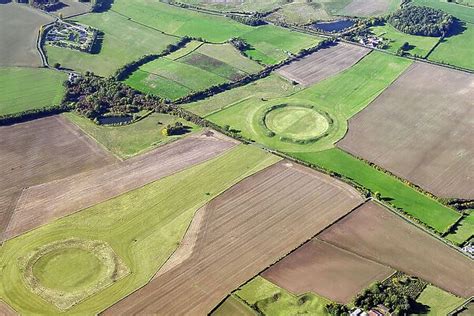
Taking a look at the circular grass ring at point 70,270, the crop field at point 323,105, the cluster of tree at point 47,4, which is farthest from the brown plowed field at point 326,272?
the cluster of tree at point 47,4

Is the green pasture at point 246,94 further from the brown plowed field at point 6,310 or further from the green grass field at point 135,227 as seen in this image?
the brown plowed field at point 6,310

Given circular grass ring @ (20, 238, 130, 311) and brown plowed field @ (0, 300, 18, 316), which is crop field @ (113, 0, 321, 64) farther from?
brown plowed field @ (0, 300, 18, 316)

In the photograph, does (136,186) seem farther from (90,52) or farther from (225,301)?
(90,52)

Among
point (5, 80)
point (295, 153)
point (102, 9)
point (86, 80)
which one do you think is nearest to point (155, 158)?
point (295, 153)

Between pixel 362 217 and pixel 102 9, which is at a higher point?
pixel 102 9

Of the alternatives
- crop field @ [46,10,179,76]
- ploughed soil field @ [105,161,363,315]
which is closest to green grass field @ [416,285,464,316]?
ploughed soil field @ [105,161,363,315]

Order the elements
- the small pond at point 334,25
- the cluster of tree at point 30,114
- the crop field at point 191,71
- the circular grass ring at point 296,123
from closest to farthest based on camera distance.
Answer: the circular grass ring at point 296,123 < the cluster of tree at point 30,114 < the crop field at point 191,71 < the small pond at point 334,25
